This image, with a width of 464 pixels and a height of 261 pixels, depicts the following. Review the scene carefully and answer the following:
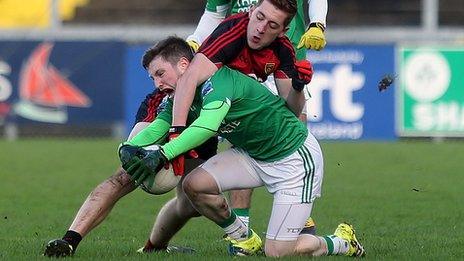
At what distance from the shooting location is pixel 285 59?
7273mm

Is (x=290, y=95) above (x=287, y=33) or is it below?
below

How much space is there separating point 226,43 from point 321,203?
4.25m

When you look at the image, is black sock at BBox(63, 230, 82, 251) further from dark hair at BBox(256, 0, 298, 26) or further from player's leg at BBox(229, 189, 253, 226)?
dark hair at BBox(256, 0, 298, 26)

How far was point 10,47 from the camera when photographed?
63.3 ft

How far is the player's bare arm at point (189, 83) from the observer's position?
6.83 metres

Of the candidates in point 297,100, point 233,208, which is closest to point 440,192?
point 233,208

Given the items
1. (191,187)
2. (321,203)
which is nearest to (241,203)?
(191,187)

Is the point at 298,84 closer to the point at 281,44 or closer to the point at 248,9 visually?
the point at 281,44

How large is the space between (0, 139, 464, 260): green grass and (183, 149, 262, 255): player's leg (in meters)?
0.19

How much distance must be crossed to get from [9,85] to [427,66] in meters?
6.14

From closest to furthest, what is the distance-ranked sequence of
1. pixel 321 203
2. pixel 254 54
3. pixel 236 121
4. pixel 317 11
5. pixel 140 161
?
pixel 140 161 → pixel 236 121 → pixel 254 54 → pixel 317 11 → pixel 321 203

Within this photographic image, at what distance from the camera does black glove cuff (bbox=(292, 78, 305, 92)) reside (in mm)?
6923

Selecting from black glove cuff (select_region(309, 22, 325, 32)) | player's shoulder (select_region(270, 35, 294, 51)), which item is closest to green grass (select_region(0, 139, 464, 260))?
player's shoulder (select_region(270, 35, 294, 51))

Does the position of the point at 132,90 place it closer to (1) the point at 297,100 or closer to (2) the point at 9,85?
(2) the point at 9,85
